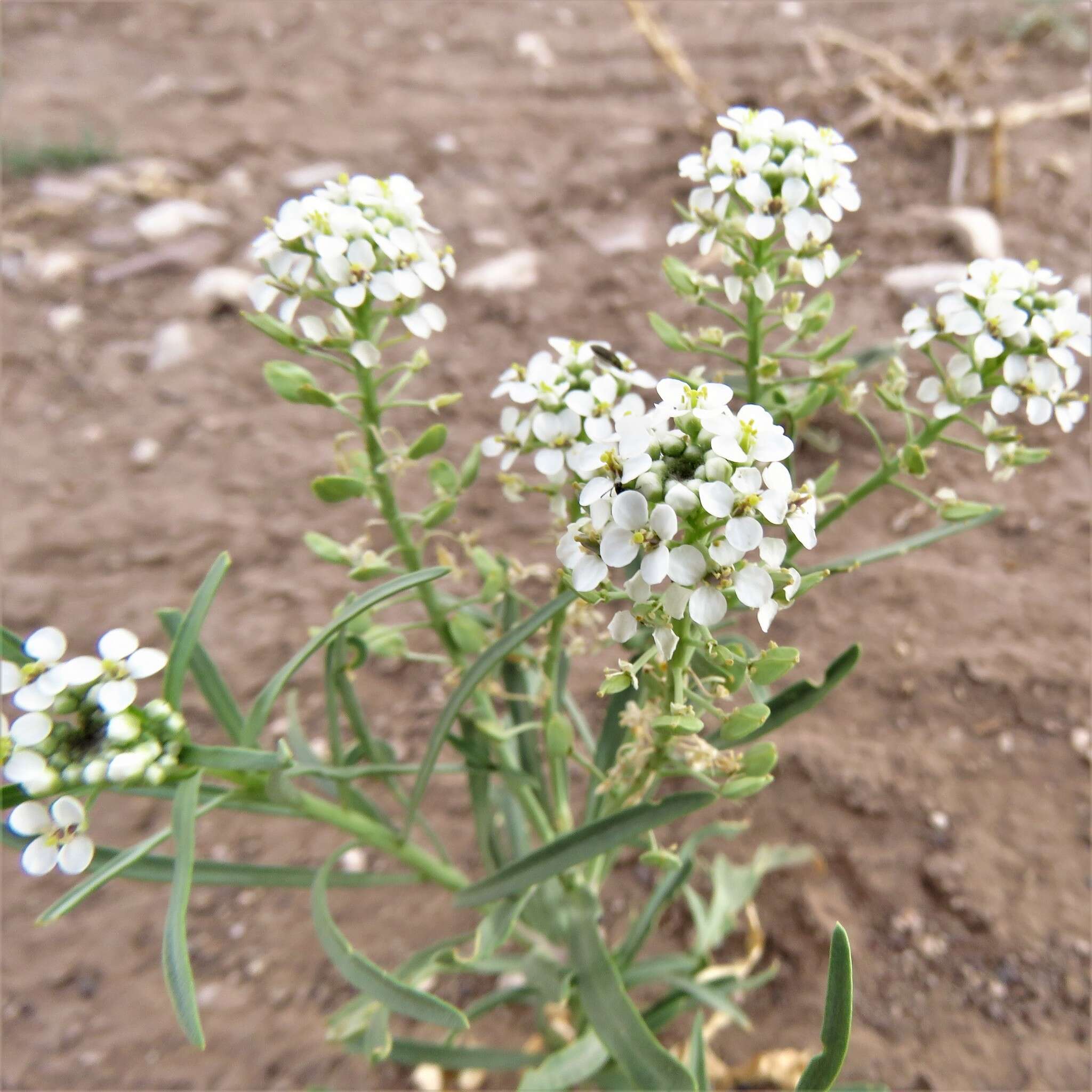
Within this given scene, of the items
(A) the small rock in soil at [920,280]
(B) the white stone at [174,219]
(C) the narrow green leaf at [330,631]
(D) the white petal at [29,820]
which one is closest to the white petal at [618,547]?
(C) the narrow green leaf at [330,631]

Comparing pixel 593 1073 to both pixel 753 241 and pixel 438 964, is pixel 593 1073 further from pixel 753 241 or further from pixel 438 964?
pixel 753 241

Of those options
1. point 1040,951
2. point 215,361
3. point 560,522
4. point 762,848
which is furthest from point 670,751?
point 215,361

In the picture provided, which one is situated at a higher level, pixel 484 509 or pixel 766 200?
pixel 766 200

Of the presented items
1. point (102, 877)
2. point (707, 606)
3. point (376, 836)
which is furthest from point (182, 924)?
point (707, 606)

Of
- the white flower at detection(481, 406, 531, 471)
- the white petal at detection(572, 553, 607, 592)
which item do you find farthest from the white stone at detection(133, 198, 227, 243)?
the white petal at detection(572, 553, 607, 592)

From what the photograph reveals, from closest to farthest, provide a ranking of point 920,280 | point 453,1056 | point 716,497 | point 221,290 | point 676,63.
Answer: point 716,497, point 453,1056, point 920,280, point 221,290, point 676,63

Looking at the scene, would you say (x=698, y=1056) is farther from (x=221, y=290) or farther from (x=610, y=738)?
(x=221, y=290)

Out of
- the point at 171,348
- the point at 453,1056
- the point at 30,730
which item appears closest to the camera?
the point at 30,730
